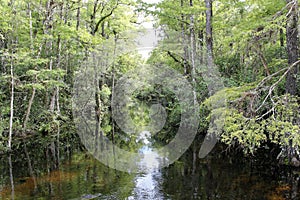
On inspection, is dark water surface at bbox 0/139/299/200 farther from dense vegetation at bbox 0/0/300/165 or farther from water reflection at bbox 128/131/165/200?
dense vegetation at bbox 0/0/300/165

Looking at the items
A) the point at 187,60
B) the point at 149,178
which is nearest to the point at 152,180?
the point at 149,178

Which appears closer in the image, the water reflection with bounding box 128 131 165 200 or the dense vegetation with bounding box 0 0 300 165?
the water reflection with bounding box 128 131 165 200

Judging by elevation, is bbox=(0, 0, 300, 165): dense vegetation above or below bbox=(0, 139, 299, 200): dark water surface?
above

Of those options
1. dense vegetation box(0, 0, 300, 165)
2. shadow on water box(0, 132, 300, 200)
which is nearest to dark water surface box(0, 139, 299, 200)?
shadow on water box(0, 132, 300, 200)

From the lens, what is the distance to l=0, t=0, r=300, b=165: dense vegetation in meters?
7.49

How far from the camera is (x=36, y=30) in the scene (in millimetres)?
14445

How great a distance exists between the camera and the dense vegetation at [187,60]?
7.49m

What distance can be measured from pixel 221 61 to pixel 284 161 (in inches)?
280

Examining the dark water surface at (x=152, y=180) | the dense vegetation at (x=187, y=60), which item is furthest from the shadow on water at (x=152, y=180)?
the dense vegetation at (x=187, y=60)

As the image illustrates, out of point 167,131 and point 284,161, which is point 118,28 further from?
point 284,161

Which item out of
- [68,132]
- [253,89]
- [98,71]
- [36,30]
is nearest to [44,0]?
[36,30]

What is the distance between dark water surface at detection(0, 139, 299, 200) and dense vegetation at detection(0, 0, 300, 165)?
0.91 meters

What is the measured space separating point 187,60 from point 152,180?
364 inches

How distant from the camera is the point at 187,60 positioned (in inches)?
640
